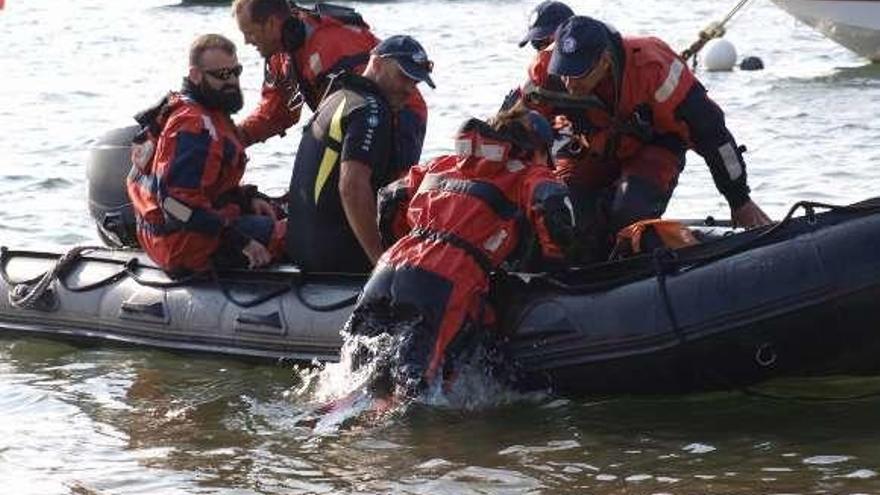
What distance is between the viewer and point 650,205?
680cm

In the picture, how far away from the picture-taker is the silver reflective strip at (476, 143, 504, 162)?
6082 millimetres

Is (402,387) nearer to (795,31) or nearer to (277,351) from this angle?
(277,351)

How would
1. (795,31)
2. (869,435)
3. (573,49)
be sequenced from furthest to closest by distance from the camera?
(795,31) < (573,49) < (869,435)

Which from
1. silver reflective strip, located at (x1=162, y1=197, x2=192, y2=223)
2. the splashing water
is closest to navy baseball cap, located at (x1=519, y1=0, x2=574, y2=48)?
silver reflective strip, located at (x1=162, y1=197, x2=192, y2=223)

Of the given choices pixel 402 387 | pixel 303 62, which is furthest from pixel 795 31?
pixel 402 387

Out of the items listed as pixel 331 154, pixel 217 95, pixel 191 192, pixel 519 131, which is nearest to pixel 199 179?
pixel 191 192

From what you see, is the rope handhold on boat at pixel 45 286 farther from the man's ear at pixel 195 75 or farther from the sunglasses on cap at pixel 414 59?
the sunglasses on cap at pixel 414 59

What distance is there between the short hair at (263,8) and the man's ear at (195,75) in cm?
48

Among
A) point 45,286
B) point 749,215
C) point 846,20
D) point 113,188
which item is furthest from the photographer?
point 846,20

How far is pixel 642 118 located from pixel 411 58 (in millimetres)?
918

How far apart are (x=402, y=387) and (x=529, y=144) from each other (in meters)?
0.95

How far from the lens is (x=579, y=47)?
6.46m

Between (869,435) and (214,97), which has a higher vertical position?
(214,97)

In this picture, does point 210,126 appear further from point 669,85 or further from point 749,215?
point 749,215
